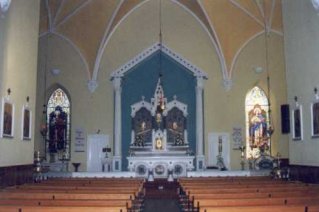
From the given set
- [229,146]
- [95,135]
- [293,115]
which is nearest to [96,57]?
[95,135]

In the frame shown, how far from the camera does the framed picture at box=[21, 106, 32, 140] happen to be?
1462 cm

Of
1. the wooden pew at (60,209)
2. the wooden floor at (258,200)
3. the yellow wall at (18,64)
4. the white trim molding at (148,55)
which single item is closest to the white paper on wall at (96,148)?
the white trim molding at (148,55)

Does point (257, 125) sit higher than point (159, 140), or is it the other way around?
point (257, 125)

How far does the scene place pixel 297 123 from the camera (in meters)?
14.0

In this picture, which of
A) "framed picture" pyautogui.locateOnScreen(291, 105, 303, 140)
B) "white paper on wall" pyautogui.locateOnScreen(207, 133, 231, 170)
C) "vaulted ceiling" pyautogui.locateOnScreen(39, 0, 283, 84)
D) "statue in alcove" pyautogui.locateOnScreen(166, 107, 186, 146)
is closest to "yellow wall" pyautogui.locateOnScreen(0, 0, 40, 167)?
"vaulted ceiling" pyautogui.locateOnScreen(39, 0, 283, 84)

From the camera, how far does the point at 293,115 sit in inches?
562

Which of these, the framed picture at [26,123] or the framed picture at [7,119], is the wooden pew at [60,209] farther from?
the framed picture at [26,123]

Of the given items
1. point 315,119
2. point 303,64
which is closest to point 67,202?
point 315,119

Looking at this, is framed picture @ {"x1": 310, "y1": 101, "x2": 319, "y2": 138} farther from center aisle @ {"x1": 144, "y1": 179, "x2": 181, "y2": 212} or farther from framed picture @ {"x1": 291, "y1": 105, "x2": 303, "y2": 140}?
center aisle @ {"x1": 144, "y1": 179, "x2": 181, "y2": 212}

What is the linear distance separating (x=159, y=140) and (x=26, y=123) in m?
9.84

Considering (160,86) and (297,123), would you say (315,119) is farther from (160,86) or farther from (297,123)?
(160,86)

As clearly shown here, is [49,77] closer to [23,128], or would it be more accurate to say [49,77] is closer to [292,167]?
[23,128]

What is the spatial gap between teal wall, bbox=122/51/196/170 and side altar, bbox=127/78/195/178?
1.25ft

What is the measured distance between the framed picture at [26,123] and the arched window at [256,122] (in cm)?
1364
